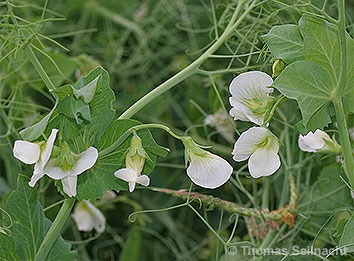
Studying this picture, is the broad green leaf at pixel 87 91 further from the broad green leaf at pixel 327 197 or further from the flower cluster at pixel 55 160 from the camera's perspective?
the broad green leaf at pixel 327 197

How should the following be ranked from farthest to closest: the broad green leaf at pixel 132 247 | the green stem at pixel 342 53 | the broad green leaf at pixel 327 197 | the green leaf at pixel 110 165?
the broad green leaf at pixel 132 247 → the broad green leaf at pixel 327 197 → the green leaf at pixel 110 165 → the green stem at pixel 342 53

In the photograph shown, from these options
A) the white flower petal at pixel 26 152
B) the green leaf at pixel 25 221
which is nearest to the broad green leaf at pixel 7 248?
the green leaf at pixel 25 221

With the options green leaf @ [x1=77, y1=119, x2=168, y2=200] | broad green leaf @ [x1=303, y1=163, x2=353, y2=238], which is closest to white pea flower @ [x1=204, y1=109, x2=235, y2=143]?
broad green leaf @ [x1=303, y1=163, x2=353, y2=238]

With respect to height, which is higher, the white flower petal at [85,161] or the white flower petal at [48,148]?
the white flower petal at [48,148]

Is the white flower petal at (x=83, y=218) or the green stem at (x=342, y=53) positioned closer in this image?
the green stem at (x=342, y=53)

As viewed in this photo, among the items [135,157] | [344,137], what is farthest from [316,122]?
[135,157]

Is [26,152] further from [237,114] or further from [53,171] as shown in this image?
[237,114]

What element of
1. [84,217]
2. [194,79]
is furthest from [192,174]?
[194,79]

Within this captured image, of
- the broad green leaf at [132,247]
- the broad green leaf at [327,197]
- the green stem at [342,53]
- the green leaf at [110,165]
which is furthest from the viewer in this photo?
the broad green leaf at [132,247]
